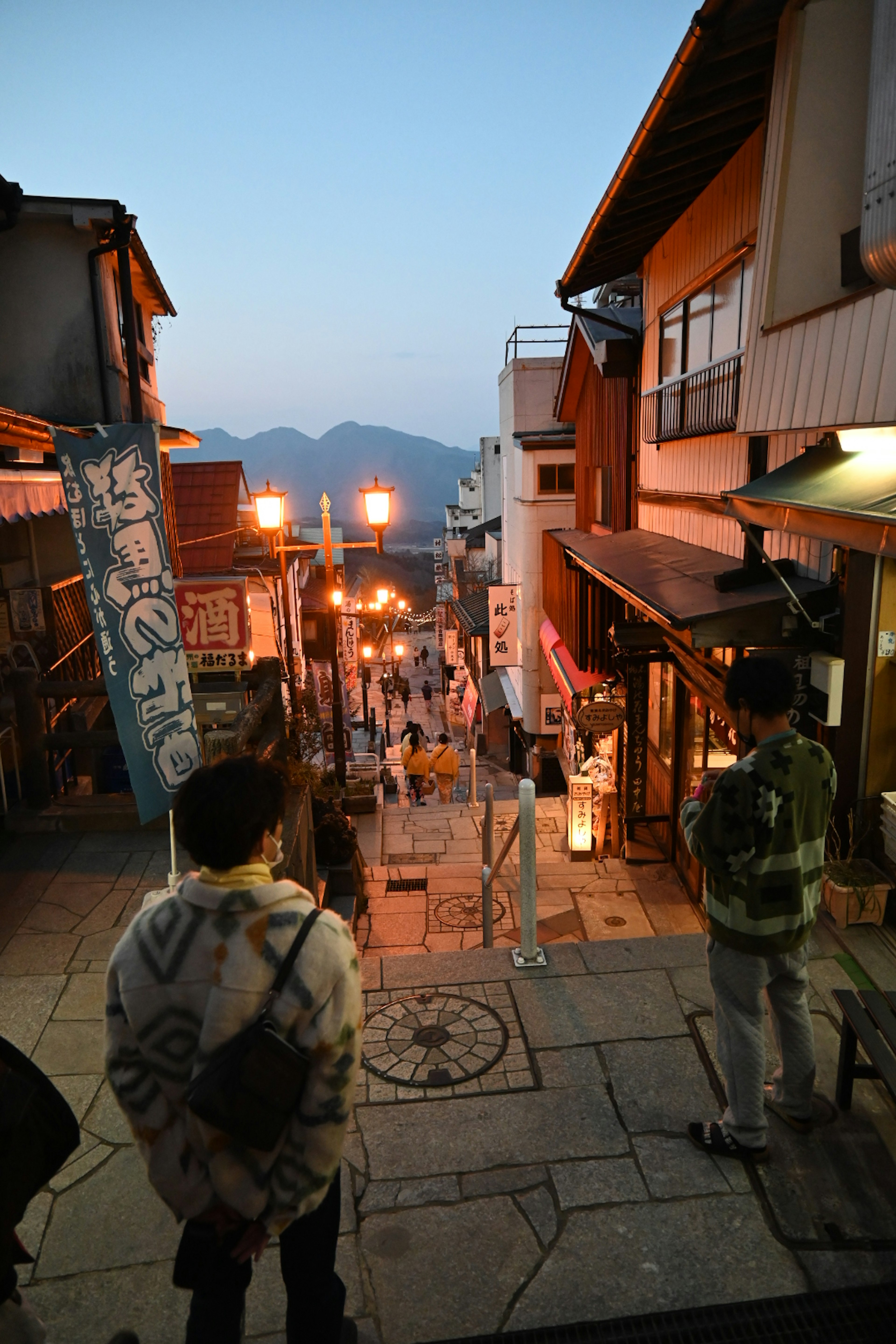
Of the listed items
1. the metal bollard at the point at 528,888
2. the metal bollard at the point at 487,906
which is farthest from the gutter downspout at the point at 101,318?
the metal bollard at the point at 528,888

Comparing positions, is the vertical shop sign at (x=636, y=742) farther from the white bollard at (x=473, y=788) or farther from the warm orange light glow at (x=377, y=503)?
the white bollard at (x=473, y=788)

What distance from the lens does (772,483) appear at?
5.98m

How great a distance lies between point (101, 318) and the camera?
45.4ft

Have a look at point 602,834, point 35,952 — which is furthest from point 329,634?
point 35,952

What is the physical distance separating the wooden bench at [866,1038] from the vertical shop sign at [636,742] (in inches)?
302

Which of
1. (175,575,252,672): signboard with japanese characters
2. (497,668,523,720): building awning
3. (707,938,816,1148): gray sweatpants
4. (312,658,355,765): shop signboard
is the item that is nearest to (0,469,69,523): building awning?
(175,575,252,672): signboard with japanese characters

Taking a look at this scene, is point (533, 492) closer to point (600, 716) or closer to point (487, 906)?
point (600, 716)

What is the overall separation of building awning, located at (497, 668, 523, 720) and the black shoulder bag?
23.8 metres

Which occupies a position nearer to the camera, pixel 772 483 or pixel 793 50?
pixel 793 50

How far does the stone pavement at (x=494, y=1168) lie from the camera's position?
3303 millimetres

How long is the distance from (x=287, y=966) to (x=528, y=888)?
356 centimetres

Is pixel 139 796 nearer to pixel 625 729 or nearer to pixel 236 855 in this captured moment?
pixel 236 855

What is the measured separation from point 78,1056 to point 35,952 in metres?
1.53

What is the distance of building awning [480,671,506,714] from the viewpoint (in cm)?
3048
